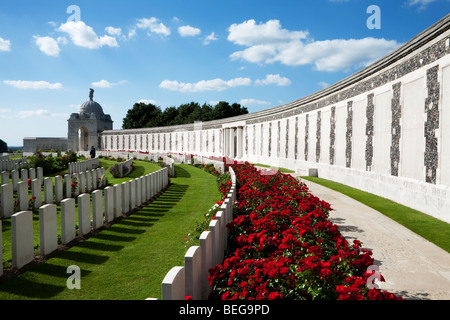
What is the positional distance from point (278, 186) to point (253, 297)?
6.71 meters

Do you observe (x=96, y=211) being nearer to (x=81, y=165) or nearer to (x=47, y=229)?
(x=47, y=229)

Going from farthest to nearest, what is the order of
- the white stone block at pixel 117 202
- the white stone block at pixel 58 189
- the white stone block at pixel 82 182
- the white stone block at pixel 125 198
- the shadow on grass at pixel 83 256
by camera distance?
the white stone block at pixel 82 182 < the white stone block at pixel 58 189 < the white stone block at pixel 125 198 < the white stone block at pixel 117 202 < the shadow on grass at pixel 83 256

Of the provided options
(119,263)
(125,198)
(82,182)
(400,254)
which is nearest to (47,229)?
(119,263)

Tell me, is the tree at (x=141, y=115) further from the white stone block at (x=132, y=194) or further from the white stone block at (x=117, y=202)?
the white stone block at (x=117, y=202)

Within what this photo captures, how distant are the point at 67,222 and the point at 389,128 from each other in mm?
10970

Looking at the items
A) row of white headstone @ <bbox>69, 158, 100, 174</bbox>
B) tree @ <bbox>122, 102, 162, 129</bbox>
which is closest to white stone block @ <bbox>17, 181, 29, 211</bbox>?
row of white headstone @ <bbox>69, 158, 100, 174</bbox>

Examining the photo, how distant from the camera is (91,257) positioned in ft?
19.5

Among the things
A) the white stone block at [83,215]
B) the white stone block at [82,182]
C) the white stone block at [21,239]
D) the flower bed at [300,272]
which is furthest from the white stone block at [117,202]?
A: the flower bed at [300,272]

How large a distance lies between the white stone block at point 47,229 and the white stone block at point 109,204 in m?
2.12

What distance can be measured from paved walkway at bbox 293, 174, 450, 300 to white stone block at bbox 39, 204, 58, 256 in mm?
5854

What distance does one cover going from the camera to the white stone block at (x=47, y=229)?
19.3 feet

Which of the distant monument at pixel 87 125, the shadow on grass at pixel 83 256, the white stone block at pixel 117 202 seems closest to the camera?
the shadow on grass at pixel 83 256

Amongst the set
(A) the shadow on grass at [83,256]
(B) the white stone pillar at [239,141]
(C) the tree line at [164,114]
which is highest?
(C) the tree line at [164,114]

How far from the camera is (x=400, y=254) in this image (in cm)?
540
